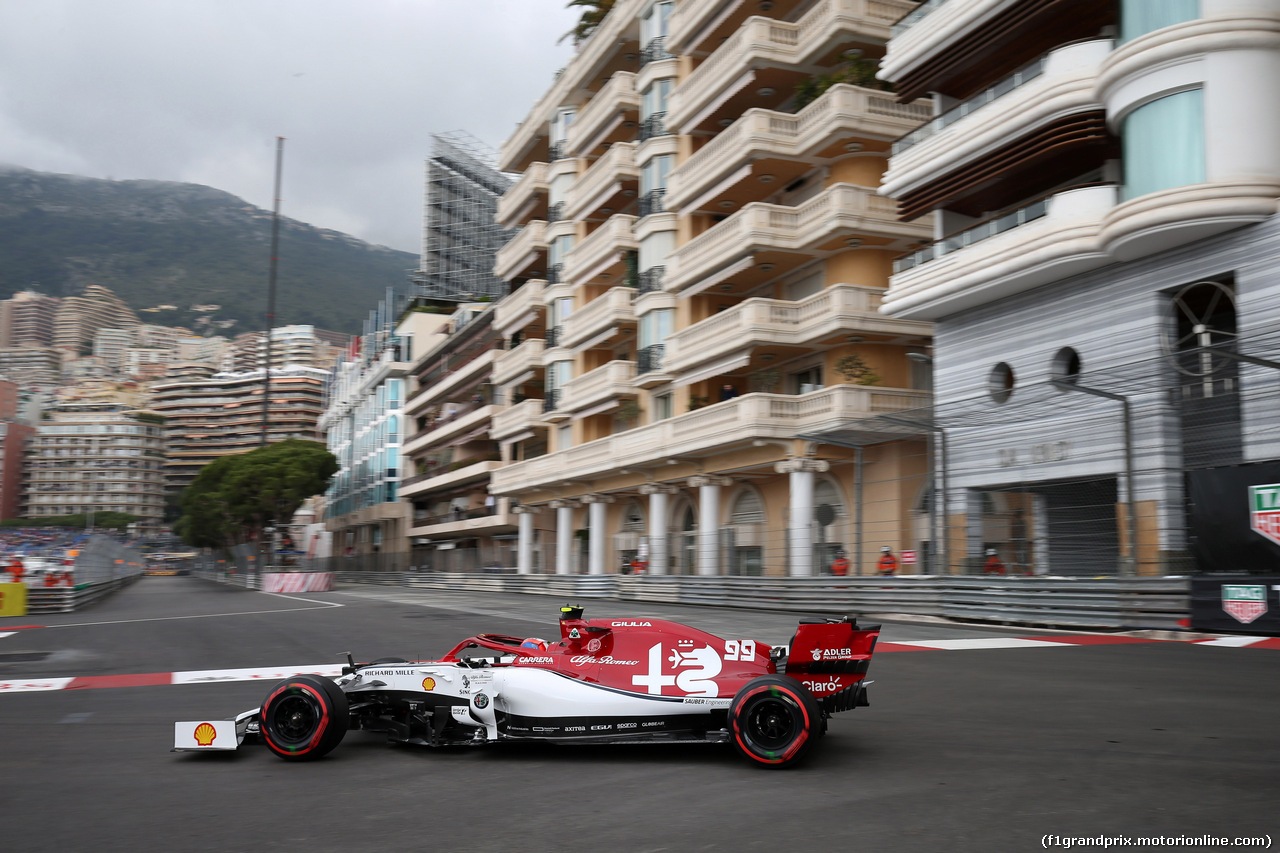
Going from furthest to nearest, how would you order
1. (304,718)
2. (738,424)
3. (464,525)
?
1. (464,525)
2. (738,424)
3. (304,718)

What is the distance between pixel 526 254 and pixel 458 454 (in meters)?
21.7

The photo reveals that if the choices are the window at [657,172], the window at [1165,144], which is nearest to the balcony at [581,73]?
the window at [657,172]

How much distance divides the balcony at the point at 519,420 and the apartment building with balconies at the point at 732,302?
158 cm

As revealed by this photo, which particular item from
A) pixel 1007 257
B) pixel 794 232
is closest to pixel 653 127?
pixel 794 232

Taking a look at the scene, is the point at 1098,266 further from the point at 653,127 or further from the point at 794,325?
the point at 653,127

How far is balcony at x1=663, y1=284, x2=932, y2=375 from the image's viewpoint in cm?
2888

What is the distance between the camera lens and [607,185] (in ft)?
144

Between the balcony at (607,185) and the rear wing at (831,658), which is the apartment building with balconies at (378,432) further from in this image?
the rear wing at (831,658)

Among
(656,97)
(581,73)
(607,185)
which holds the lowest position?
(607,185)

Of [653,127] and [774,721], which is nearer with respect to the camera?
[774,721]

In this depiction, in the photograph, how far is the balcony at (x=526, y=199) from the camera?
53188mm

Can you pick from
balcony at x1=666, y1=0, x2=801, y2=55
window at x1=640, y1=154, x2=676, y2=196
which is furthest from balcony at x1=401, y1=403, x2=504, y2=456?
balcony at x1=666, y1=0, x2=801, y2=55

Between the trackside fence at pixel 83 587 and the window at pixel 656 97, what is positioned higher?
the window at pixel 656 97

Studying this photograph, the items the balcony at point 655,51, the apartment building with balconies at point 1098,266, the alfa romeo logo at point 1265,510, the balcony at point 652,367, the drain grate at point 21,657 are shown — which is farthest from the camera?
the balcony at point 655,51
